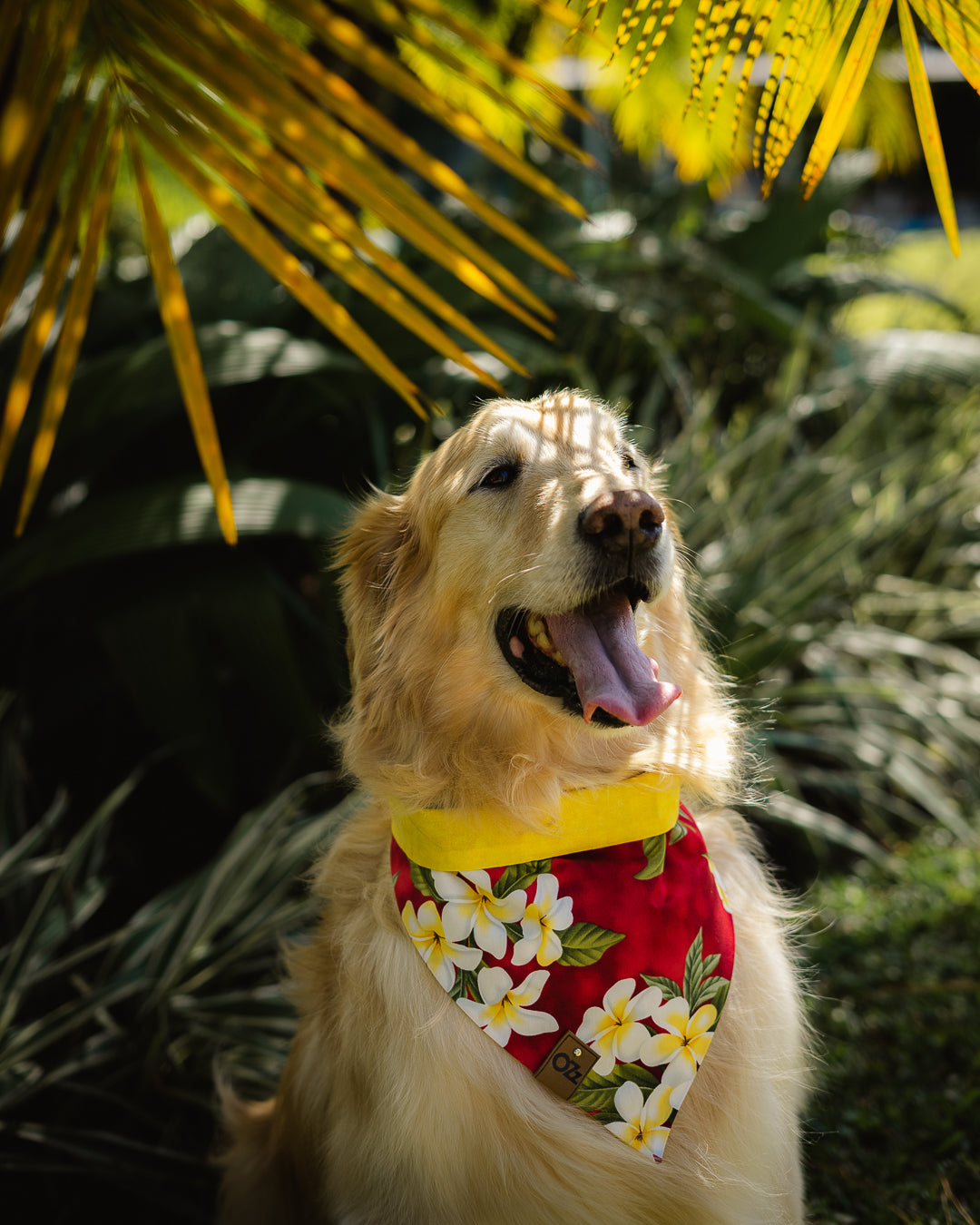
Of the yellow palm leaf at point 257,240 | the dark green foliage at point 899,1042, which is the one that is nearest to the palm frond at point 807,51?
the yellow palm leaf at point 257,240

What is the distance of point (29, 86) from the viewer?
2.56 ft

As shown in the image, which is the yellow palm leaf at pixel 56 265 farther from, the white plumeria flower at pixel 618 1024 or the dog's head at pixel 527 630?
the white plumeria flower at pixel 618 1024

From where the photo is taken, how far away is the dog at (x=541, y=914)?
145 centimetres

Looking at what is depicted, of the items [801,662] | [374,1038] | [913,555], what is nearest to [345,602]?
[374,1038]

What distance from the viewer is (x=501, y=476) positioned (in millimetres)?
1722

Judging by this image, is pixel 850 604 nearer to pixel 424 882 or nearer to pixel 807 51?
pixel 424 882

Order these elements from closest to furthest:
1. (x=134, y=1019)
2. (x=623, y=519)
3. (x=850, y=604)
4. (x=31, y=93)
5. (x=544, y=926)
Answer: (x=31, y=93) → (x=623, y=519) → (x=544, y=926) → (x=134, y=1019) → (x=850, y=604)

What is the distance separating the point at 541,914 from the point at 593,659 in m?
0.44

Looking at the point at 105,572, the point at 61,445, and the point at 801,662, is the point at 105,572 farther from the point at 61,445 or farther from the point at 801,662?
the point at 801,662

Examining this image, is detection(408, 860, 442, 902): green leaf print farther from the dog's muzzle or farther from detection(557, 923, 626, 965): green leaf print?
the dog's muzzle

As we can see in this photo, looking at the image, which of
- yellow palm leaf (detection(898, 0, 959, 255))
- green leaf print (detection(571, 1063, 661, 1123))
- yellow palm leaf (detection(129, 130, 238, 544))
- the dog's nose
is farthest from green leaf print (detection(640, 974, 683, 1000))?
yellow palm leaf (detection(898, 0, 959, 255))

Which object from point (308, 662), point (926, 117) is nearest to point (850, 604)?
point (308, 662)

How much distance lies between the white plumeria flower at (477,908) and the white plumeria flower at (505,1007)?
0.04 metres

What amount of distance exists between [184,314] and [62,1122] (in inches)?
84.0
